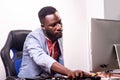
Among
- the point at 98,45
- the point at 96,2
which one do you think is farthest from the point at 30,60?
the point at 96,2

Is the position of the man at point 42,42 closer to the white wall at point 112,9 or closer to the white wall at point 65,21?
the white wall at point 65,21

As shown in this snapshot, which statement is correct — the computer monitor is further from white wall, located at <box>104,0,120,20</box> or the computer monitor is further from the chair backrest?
white wall, located at <box>104,0,120,20</box>

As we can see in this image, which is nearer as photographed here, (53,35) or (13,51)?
(53,35)

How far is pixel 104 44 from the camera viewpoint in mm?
1604

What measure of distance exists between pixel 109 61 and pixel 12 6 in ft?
4.00

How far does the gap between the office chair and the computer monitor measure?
616 millimetres

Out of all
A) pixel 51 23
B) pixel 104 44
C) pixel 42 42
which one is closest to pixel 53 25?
pixel 51 23

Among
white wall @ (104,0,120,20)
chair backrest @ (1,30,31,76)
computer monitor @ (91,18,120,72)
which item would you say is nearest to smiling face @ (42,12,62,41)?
computer monitor @ (91,18,120,72)

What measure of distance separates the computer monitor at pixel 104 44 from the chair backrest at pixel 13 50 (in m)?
0.62

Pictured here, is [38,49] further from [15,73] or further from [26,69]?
[15,73]

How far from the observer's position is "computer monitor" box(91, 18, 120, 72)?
1.56 m

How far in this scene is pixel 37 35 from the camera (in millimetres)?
1562

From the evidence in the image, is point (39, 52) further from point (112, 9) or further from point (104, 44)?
point (112, 9)

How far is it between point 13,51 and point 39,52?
500mm
